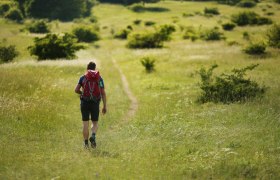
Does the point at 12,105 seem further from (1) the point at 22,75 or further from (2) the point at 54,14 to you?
(2) the point at 54,14

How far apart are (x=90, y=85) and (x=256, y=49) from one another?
28951 millimetres

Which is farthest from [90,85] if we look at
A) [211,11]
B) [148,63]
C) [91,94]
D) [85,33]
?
[211,11]

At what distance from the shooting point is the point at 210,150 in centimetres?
1304

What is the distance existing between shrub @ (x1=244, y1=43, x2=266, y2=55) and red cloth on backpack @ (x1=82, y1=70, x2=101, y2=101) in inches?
1129

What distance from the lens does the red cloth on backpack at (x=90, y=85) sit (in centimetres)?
1397

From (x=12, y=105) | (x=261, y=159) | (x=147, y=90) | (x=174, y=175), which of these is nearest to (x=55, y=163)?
(x=174, y=175)

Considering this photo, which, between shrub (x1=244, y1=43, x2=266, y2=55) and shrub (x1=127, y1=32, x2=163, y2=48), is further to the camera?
shrub (x1=127, y1=32, x2=163, y2=48)

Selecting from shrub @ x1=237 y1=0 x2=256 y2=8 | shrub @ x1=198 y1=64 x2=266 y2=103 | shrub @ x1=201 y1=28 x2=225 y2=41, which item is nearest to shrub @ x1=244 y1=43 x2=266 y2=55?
shrub @ x1=201 y1=28 x2=225 y2=41

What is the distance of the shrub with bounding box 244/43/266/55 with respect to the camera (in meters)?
40.1

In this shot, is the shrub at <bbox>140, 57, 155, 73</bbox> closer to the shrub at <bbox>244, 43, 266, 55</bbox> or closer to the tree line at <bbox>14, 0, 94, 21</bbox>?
the shrub at <bbox>244, 43, 266, 55</bbox>

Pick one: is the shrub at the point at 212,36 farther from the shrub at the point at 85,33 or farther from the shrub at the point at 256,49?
the shrub at the point at 85,33

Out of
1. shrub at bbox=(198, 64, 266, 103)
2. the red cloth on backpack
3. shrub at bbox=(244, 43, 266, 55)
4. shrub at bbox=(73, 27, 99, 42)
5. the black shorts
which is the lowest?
shrub at bbox=(73, 27, 99, 42)

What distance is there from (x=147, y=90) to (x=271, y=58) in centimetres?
1418

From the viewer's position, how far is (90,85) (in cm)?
1402
